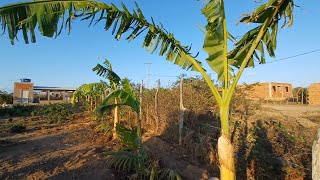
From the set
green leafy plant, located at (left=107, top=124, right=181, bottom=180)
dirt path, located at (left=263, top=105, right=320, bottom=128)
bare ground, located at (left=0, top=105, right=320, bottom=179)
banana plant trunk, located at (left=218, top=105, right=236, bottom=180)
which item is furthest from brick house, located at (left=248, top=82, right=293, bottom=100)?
banana plant trunk, located at (left=218, top=105, right=236, bottom=180)

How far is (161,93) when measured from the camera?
40.8 feet

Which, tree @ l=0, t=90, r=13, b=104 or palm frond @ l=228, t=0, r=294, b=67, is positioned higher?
palm frond @ l=228, t=0, r=294, b=67

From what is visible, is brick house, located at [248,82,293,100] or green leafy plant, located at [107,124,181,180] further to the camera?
brick house, located at [248,82,293,100]

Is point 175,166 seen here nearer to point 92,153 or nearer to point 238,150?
point 238,150

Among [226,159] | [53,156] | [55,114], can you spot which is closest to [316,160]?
[226,159]

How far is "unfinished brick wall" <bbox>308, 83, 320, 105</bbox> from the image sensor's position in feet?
103

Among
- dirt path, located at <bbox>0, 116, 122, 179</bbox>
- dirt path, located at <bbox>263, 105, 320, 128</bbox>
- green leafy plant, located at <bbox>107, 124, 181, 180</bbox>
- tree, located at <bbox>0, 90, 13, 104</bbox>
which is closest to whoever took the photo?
green leafy plant, located at <bbox>107, 124, 181, 180</bbox>

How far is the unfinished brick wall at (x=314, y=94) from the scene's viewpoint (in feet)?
103

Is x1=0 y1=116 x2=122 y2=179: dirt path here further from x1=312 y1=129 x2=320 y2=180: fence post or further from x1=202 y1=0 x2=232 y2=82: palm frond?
x1=312 y1=129 x2=320 y2=180: fence post

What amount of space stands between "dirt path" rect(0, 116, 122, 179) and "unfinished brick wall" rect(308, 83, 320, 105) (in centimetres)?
2756

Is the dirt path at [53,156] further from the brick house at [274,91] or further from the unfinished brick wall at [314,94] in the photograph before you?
the unfinished brick wall at [314,94]

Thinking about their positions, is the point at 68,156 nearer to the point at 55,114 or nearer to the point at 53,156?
the point at 53,156

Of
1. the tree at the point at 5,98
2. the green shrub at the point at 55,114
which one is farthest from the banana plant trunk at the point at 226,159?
the tree at the point at 5,98

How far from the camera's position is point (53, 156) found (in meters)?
8.37
